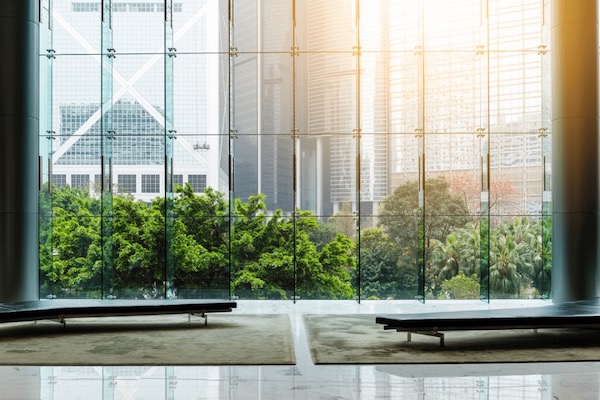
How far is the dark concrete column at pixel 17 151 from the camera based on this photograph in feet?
36.2

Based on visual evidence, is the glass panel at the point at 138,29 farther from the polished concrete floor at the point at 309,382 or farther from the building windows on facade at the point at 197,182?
the polished concrete floor at the point at 309,382

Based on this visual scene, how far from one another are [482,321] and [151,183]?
298 inches

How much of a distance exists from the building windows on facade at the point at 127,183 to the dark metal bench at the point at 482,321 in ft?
23.2

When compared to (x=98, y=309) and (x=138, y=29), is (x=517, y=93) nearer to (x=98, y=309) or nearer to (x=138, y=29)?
(x=138, y=29)

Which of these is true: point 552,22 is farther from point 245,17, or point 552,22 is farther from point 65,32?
point 65,32

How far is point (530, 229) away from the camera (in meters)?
12.9

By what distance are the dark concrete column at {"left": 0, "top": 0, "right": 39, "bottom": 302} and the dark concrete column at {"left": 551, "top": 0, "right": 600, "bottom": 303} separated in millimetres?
8751

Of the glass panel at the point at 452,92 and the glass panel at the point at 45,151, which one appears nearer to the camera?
the glass panel at the point at 45,151

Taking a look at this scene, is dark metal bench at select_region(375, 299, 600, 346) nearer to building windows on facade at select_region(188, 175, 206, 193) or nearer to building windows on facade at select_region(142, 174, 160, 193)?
building windows on facade at select_region(188, 175, 206, 193)

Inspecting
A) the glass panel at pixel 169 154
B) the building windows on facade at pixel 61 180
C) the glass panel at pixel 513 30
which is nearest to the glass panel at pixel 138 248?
the glass panel at pixel 169 154

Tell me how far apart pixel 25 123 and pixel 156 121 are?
249cm

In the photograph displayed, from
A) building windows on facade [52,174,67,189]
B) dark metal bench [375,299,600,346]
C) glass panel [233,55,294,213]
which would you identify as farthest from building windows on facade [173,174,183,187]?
dark metal bench [375,299,600,346]

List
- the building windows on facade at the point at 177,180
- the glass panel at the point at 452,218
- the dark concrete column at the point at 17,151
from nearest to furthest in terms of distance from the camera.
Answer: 1. the dark concrete column at the point at 17,151
2. the building windows on facade at the point at 177,180
3. the glass panel at the point at 452,218

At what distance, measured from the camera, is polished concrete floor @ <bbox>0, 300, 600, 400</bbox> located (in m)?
5.16
